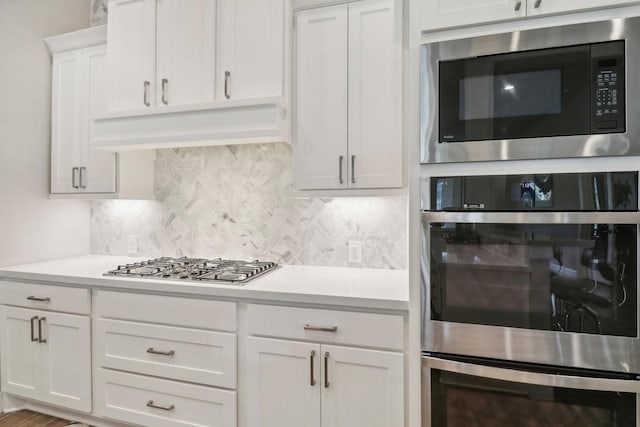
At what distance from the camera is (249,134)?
1.97 metres

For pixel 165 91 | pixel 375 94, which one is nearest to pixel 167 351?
pixel 165 91

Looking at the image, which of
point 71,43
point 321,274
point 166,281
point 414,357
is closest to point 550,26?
point 414,357

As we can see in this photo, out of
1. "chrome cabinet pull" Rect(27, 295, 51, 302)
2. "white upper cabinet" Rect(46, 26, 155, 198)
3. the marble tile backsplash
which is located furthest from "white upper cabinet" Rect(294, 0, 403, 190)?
"chrome cabinet pull" Rect(27, 295, 51, 302)

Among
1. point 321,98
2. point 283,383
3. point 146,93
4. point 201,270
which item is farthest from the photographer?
point 146,93

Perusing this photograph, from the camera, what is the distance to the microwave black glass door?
1.29 m

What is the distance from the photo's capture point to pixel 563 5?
1.30 metres

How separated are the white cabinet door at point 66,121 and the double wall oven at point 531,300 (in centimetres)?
248

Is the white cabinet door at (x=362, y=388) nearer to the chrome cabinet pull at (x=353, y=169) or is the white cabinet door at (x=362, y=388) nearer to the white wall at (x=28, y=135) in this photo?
the chrome cabinet pull at (x=353, y=169)

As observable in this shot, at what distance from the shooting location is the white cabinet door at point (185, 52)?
2.11 m

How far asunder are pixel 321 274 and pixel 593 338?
1.30 metres

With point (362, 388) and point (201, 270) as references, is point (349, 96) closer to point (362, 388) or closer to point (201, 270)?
point (201, 270)

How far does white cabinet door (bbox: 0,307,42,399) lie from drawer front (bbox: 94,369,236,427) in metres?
0.52

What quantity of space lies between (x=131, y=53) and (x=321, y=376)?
2.21m

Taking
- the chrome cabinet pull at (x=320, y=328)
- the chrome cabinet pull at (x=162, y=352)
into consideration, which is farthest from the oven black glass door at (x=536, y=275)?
the chrome cabinet pull at (x=162, y=352)
